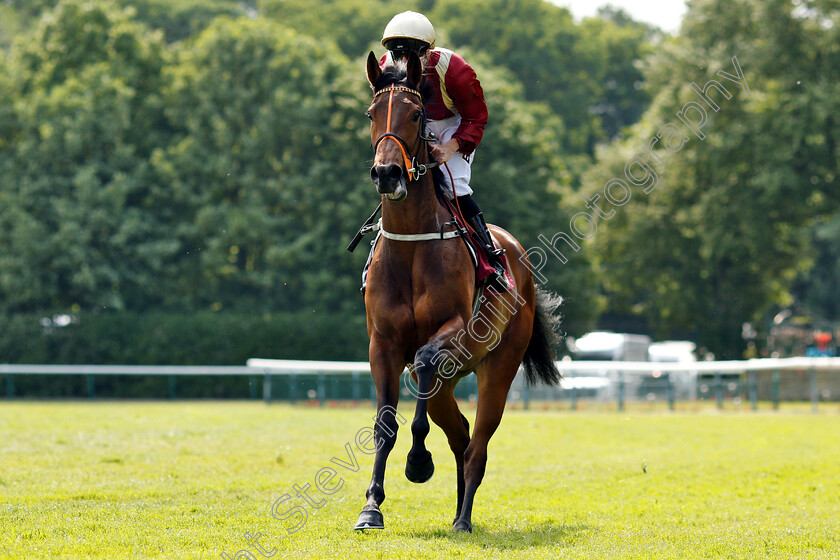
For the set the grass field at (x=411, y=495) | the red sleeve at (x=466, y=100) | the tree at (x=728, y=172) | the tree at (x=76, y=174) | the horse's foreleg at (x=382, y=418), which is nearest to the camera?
the grass field at (x=411, y=495)

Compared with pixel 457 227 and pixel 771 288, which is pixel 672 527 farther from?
pixel 771 288

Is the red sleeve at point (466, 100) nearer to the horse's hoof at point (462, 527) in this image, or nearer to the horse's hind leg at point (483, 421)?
the horse's hind leg at point (483, 421)

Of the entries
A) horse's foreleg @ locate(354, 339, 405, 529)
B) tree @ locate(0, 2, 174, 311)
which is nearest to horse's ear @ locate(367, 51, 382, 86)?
horse's foreleg @ locate(354, 339, 405, 529)

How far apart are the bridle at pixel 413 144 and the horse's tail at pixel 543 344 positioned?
86.3 inches

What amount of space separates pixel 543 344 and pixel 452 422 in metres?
1.39

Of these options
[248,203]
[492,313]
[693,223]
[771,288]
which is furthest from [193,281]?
[492,313]

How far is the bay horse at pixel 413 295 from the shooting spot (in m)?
6.23

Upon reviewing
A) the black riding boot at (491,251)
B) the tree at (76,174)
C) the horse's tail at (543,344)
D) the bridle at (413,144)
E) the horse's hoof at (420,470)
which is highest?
the tree at (76,174)

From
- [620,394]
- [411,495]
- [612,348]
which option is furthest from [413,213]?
[612,348]

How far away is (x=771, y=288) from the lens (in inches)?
1414

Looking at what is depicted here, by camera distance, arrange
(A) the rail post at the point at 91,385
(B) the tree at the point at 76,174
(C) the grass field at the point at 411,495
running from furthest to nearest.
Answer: (B) the tree at the point at 76,174 < (A) the rail post at the point at 91,385 < (C) the grass field at the point at 411,495

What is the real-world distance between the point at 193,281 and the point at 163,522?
2714cm

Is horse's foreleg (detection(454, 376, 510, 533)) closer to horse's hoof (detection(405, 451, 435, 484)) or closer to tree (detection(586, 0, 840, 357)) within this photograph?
horse's hoof (detection(405, 451, 435, 484))

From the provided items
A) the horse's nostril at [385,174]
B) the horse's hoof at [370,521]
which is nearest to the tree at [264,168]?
the horse's nostril at [385,174]
